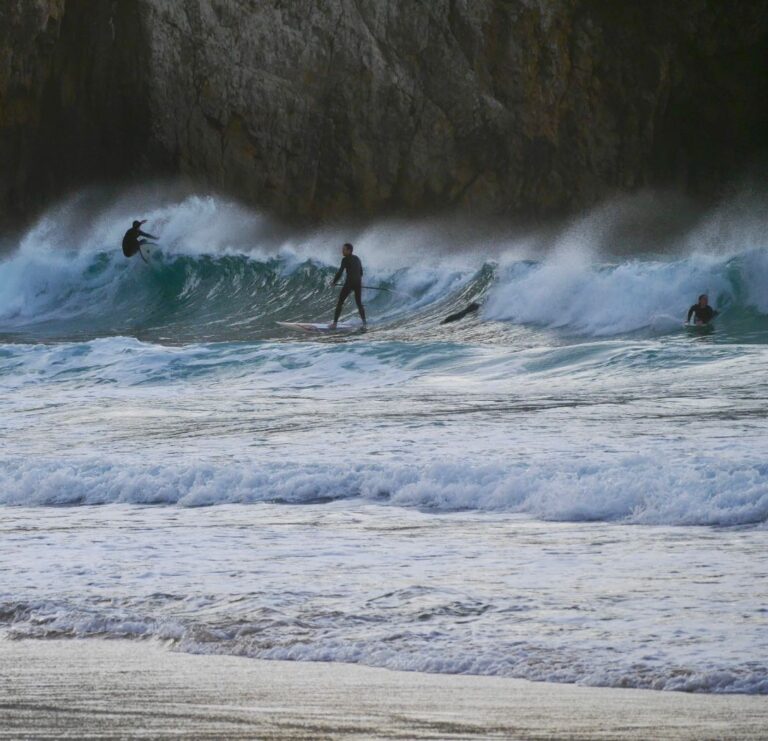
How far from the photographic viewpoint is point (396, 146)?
36.1m

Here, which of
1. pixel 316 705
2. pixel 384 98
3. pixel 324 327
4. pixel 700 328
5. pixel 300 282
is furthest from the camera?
pixel 384 98

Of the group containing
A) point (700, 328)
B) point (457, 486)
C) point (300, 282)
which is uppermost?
point (300, 282)

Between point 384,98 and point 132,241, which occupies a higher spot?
point 384,98

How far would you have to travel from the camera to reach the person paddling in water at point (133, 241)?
88.9 feet

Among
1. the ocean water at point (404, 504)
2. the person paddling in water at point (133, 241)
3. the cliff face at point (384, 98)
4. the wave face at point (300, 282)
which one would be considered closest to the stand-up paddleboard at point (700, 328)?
the wave face at point (300, 282)

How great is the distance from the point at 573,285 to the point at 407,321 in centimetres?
293

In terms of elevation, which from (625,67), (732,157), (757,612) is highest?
(625,67)

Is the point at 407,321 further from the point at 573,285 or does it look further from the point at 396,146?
the point at 396,146

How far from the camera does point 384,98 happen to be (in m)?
35.8

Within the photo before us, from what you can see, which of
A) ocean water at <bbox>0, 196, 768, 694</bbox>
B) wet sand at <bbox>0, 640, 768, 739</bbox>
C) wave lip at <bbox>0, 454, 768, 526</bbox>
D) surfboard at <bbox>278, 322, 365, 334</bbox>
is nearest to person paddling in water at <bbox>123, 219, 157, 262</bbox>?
surfboard at <bbox>278, 322, 365, 334</bbox>

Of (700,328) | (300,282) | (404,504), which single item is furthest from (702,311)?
(404,504)

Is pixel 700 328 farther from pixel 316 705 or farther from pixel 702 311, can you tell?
pixel 316 705

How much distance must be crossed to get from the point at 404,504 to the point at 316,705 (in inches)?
130

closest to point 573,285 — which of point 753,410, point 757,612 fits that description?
point 753,410
